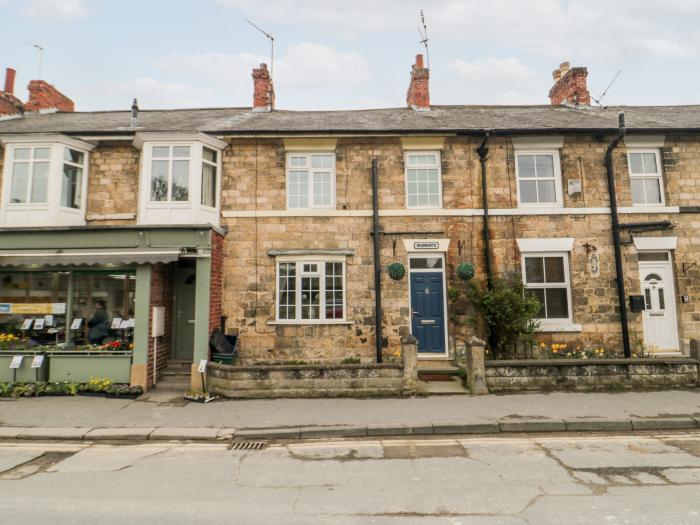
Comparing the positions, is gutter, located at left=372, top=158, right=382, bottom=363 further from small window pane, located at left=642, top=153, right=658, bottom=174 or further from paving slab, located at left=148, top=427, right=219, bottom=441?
small window pane, located at left=642, top=153, right=658, bottom=174

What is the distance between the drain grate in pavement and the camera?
5.79m

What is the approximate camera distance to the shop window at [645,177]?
427 inches

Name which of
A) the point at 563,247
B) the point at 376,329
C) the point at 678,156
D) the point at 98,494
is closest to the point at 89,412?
the point at 98,494

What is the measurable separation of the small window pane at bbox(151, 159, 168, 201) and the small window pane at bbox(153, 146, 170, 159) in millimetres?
161

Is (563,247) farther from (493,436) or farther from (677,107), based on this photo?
(677,107)

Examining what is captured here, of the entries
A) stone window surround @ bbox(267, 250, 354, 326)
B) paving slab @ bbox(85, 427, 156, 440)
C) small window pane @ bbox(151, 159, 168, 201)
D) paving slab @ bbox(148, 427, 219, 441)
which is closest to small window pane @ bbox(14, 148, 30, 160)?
small window pane @ bbox(151, 159, 168, 201)

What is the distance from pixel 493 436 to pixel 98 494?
5.44 m

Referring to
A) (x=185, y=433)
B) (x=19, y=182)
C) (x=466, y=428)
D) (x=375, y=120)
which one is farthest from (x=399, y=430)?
(x=19, y=182)

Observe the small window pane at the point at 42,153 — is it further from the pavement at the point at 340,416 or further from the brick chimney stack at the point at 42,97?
the pavement at the point at 340,416

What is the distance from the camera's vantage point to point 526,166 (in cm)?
1099

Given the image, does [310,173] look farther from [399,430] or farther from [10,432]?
[10,432]

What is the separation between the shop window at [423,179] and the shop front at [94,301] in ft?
18.0

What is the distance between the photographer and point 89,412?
737 cm

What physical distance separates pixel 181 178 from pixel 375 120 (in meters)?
5.99
